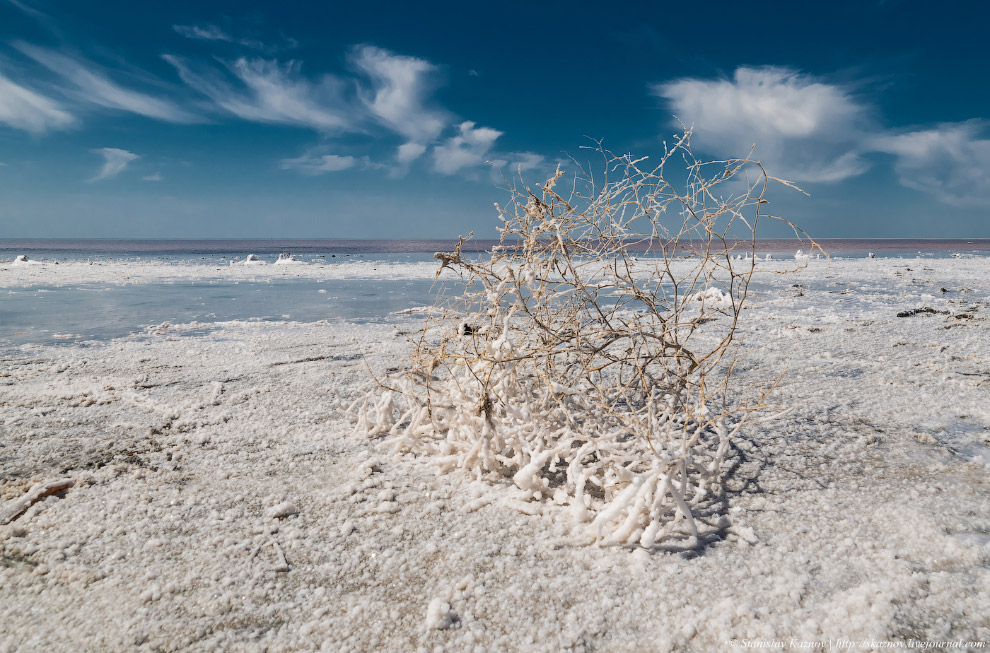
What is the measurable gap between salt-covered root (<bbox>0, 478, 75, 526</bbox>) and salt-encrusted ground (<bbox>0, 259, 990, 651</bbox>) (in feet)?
0.13

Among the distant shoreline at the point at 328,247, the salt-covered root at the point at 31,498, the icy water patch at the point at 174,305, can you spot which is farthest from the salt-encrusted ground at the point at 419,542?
the distant shoreline at the point at 328,247

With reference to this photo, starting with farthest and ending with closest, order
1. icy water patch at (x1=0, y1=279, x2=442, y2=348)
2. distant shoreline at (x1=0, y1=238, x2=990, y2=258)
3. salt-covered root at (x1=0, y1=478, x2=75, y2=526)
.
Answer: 1. distant shoreline at (x1=0, y1=238, x2=990, y2=258)
2. icy water patch at (x1=0, y1=279, x2=442, y2=348)
3. salt-covered root at (x1=0, y1=478, x2=75, y2=526)

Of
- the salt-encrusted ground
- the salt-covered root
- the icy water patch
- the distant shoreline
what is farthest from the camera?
the distant shoreline

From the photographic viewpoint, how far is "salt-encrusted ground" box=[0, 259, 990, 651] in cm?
140

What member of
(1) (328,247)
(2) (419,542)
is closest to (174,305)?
(2) (419,542)

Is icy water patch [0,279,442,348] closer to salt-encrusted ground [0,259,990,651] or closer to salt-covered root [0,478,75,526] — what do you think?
salt-encrusted ground [0,259,990,651]

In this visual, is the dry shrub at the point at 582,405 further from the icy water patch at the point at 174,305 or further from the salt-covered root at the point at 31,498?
→ the icy water patch at the point at 174,305

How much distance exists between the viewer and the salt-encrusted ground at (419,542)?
1397 mm

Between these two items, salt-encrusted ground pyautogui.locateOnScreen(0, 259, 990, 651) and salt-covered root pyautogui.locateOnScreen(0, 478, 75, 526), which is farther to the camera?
salt-covered root pyautogui.locateOnScreen(0, 478, 75, 526)

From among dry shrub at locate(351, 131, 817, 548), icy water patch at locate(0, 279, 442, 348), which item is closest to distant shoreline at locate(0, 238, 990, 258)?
icy water patch at locate(0, 279, 442, 348)

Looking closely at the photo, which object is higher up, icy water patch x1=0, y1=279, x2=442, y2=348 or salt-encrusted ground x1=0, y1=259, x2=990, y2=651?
icy water patch x1=0, y1=279, x2=442, y2=348

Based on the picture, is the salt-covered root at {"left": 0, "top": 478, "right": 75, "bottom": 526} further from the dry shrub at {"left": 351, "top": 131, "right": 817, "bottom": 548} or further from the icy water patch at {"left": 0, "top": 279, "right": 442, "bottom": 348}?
the icy water patch at {"left": 0, "top": 279, "right": 442, "bottom": 348}

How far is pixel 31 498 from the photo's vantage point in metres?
1.99

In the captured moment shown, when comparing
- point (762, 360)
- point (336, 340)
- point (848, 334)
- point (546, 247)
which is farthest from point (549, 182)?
point (848, 334)
